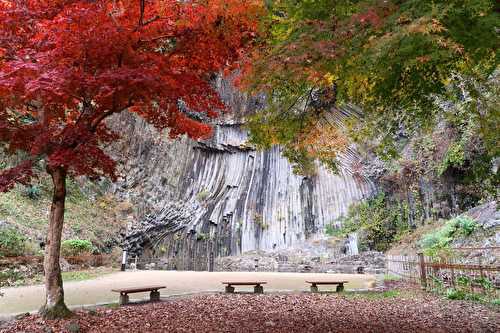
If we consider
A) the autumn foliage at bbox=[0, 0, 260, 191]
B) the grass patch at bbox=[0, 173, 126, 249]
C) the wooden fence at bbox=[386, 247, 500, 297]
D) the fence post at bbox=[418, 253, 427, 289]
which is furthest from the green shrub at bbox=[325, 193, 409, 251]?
the autumn foliage at bbox=[0, 0, 260, 191]

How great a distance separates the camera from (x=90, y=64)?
6176 millimetres

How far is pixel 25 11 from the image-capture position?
6.39 meters

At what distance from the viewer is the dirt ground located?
562cm

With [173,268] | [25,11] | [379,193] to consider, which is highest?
[25,11]

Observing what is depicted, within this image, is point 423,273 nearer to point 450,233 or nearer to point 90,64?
point 450,233

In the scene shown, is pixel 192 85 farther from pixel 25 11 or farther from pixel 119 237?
pixel 119 237

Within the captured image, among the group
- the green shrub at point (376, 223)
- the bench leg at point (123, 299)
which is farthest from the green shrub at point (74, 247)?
the green shrub at point (376, 223)

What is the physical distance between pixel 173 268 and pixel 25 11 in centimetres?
1628

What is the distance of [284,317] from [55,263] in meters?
3.93

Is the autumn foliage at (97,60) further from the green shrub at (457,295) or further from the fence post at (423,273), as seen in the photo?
the fence post at (423,273)

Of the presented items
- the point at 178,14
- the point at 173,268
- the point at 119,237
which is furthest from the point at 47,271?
the point at 119,237

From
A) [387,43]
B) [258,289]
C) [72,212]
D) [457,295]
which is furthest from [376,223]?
[387,43]

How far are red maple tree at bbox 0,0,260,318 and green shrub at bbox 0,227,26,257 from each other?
27.6 ft

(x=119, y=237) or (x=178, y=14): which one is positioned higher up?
(x=178, y=14)
